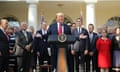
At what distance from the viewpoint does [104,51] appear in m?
9.77

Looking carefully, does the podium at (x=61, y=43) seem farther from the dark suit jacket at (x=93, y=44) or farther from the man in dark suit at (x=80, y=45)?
the dark suit jacket at (x=93, y=44)

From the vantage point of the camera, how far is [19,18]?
21.6 m

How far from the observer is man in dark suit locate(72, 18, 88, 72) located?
9898mm

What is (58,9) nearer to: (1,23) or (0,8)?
(0,8)

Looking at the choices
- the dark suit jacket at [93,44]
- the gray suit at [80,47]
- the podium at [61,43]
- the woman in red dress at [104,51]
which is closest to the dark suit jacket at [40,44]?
the gray suit at [80,47]

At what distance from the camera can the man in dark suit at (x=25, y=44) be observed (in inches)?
383

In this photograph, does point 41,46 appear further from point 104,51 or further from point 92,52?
point 104,51

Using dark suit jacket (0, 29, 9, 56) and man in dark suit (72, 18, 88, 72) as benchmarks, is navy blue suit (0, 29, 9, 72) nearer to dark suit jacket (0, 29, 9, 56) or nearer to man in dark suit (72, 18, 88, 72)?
dark suit jacket (0, 29, 9, 56)

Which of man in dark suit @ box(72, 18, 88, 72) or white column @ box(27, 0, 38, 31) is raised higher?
white column @ box(27, 0, 38, 31)

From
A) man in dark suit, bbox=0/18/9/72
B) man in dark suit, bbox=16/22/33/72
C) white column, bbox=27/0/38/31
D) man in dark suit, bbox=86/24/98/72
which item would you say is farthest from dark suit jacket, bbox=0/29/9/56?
white column, bbox=27/0/38/31

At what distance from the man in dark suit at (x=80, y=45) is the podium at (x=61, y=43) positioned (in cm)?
252

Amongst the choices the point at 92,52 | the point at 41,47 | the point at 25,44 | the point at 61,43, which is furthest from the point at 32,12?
the point at 61,43

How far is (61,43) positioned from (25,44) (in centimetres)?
279

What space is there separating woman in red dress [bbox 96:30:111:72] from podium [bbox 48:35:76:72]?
8.47ft
